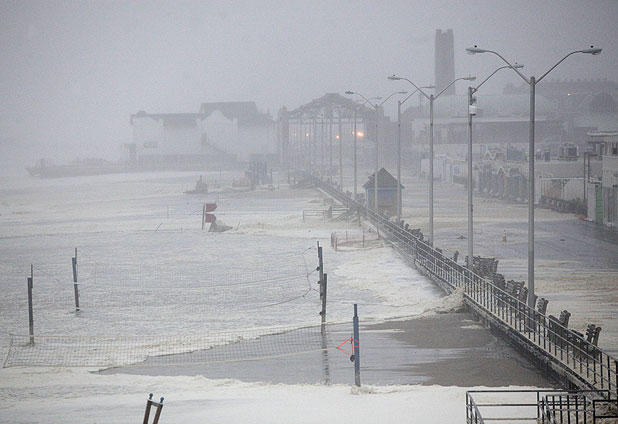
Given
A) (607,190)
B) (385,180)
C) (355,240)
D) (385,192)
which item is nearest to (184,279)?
(355,240)

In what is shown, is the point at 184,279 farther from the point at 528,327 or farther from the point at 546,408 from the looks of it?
the point at 546,408

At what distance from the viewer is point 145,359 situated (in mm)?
26828

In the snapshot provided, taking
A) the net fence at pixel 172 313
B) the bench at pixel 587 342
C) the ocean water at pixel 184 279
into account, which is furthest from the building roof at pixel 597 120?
the bench at pixel 587 342

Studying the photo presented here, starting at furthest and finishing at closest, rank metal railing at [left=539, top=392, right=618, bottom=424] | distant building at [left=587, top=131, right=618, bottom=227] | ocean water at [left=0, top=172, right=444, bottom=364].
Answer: distant building at [left=587, top=131, right=618, bottom=227] → ocean water at [left=0, top=172, right=444, bottom=364] → metal railing at [left=539, top=392, right=618, bottom=424]

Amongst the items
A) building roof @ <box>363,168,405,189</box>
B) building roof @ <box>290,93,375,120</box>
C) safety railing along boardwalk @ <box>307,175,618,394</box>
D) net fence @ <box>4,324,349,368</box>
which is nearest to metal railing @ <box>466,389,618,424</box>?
safety railing along boardwalk @ <box>307,175,618,394</box>

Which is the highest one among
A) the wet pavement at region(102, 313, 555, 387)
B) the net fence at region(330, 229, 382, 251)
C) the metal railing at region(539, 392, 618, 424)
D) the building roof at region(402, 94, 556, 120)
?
the building roof at region(402, 94, 556, 120)

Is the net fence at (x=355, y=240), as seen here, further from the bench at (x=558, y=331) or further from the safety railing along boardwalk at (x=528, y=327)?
the bench at (x=558, y=331)

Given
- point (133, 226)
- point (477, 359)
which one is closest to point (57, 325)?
point (477, 359)

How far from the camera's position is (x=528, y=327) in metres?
25.4

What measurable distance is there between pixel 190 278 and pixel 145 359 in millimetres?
18386

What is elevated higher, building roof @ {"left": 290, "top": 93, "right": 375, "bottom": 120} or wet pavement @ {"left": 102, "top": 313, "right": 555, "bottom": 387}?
building roof @ {"left": 290, "top": 93, "right": 375, "bottom": 120}

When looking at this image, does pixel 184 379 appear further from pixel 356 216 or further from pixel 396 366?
pixel 356 216

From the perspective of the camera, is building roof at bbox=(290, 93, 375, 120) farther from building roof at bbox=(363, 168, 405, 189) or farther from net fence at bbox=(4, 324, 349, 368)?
net fence at bbox=(4, 324, 349, 368)

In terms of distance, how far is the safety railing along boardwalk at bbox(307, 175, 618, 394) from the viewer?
20.3 metres
